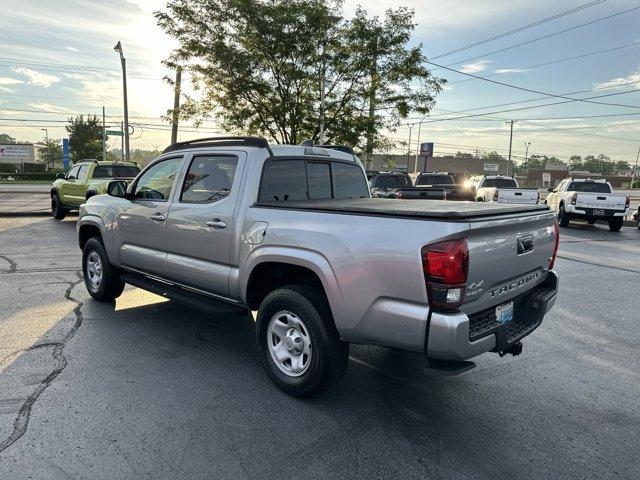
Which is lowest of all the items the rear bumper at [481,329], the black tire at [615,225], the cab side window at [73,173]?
the black tire at [615,225]

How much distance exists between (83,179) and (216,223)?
447 inches

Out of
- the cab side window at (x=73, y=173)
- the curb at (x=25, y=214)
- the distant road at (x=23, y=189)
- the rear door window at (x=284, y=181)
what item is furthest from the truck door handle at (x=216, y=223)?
the distant road at (x=23, y=189)

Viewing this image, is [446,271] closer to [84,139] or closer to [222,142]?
[222,142]

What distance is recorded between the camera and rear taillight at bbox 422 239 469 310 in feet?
8.79

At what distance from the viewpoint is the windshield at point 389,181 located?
17047mm

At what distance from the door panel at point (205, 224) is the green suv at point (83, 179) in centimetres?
945

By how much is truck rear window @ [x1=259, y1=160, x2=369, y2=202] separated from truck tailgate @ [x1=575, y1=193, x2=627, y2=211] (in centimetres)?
1371

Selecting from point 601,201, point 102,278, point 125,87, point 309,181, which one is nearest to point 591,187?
point 601,201

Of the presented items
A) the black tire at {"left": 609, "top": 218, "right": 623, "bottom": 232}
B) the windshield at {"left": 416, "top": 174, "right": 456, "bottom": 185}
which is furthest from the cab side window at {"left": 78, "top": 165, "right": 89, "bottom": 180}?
the black tire at {"left": 609, "top": 218, "right": 623, "bottom": 232}

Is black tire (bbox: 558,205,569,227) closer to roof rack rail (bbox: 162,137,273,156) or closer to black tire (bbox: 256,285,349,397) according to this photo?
roof rack rail (bbox: 162,137,273,156)

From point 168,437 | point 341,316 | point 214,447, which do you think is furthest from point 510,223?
point 168,437

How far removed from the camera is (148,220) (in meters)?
4.87

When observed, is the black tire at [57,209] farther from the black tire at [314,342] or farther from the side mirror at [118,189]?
the black tire at [314,342]

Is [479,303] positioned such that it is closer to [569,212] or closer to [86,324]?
[86,324]
